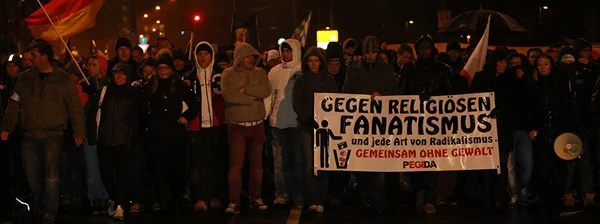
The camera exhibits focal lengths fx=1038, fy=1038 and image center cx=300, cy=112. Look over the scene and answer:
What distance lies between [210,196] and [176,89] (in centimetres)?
160

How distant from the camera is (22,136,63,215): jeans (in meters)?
11.5

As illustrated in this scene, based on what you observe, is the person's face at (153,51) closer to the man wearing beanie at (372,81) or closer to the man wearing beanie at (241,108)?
the man wearing beanie at (241,108)

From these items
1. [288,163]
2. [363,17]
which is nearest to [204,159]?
[288,163]

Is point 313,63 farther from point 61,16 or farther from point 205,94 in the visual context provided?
point 61,16

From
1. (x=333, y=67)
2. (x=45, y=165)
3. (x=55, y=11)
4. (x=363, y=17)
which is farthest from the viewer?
(x=363, y=17)

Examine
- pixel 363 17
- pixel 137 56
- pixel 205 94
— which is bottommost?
pixel 205 94

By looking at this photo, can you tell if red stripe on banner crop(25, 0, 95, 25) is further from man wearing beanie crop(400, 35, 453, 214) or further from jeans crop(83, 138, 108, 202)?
man wearing beanie crop(400, 35, 453, 214)

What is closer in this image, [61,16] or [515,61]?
[515,61]

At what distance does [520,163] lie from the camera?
1274 centimetres

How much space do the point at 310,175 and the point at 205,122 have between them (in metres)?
1.52

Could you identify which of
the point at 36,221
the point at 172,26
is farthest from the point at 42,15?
the point at 172,26

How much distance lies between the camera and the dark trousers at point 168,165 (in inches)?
477

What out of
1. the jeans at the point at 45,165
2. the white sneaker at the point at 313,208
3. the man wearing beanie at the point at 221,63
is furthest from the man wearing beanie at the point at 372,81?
the jeans at the point at 45,165

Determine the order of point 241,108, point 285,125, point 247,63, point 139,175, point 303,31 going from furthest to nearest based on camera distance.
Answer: point 303,31
point 139,175
point 285,125
point 247,63
point 241,108
